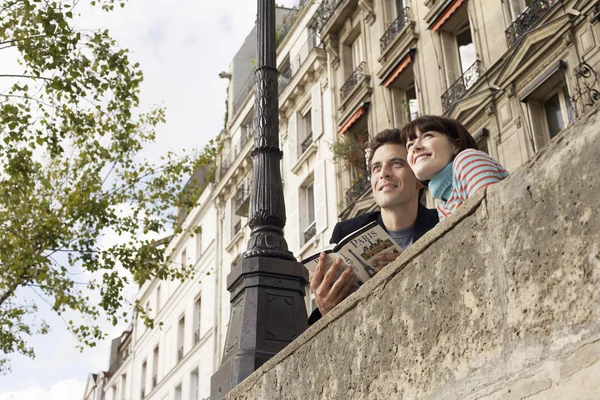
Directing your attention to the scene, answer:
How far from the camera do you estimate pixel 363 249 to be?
364 centimetres

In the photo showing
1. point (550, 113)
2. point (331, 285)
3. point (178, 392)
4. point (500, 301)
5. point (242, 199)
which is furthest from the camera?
point (178, 392)

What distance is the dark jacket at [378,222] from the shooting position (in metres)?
4.10

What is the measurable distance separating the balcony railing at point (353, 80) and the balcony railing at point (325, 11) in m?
2.42

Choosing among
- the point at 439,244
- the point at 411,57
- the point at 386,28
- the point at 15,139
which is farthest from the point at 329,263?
the point at 386,28

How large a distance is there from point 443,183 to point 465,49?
14.5 m

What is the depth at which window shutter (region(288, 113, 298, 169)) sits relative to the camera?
25.0 metres

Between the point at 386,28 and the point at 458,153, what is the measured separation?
58.0 feet

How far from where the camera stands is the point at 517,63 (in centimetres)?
1462

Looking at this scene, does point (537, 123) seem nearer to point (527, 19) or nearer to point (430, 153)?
point (527, 19)

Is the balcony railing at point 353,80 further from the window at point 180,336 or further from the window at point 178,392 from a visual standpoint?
the window at point 178,392

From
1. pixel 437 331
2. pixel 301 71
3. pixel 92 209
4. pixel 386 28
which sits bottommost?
pixel 437 331

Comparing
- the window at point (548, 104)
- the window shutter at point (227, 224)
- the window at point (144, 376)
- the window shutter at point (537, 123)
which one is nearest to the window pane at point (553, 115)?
the window at point (548, 104)

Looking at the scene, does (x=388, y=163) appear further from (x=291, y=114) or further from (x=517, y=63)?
(x=291, y=114)

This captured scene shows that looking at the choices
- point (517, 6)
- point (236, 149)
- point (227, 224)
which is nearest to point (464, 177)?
point (517, 6)
